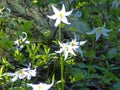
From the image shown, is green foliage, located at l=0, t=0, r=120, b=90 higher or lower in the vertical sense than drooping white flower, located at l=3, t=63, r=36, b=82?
higher

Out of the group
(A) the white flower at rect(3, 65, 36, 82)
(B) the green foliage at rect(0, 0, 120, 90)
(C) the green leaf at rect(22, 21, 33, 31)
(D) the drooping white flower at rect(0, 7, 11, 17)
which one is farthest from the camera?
(D) the drooping white flower at rect(0, 7, 11, 17)

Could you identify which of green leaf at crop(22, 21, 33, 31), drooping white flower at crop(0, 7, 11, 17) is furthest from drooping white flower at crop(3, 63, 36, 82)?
drooping white flower at crop(0, 7, 11, 17)

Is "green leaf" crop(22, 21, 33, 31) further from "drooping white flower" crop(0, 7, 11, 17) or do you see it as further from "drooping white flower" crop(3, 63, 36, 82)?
"drooping white flower" crop(3, 63, 36, 82)

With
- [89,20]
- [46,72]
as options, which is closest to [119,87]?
[46,72]

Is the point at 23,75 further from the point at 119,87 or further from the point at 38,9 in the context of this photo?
the point at 38,9

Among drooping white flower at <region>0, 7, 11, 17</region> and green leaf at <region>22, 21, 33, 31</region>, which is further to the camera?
drooping white flower at <region>0, 7, 11, 17</region>

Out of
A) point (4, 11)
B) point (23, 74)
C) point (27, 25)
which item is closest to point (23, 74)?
point (23, 74)

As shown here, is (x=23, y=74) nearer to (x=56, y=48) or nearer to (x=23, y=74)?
(x=23, y=74)

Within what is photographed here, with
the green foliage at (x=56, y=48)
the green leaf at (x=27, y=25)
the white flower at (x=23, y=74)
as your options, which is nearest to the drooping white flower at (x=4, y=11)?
the green foliage at (x=56, y=48)

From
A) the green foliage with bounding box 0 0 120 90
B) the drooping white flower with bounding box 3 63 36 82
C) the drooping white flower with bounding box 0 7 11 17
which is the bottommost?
the drooping white flower with bounding box 3 63 36 82

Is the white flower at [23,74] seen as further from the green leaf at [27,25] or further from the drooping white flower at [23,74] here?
the green leaf at [27,25]

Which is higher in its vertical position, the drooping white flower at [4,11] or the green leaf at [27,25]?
the drooping white flower at [4,11]
